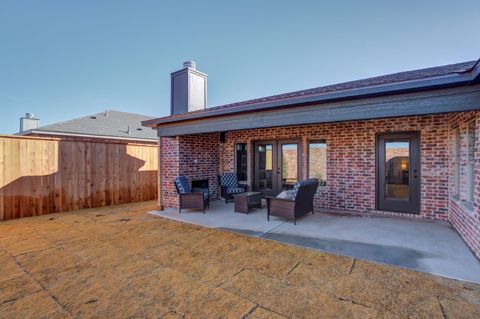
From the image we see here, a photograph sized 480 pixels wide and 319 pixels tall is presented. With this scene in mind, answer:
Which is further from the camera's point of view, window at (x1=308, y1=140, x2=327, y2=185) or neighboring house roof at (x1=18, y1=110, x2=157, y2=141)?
neighboring house roof at (x1=18, y1=110, x2=157, y2=141)

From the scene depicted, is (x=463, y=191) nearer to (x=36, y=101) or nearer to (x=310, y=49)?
(x=310, y=49)

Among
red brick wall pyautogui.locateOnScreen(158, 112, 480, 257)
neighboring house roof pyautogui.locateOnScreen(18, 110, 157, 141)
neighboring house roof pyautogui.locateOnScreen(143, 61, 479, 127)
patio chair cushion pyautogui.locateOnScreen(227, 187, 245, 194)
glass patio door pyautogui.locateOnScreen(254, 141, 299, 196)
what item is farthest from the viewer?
neighboring house roof pyautogui.locateOnScreen(18, 110, 157, 141)

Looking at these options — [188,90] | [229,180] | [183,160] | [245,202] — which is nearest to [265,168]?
[229,180]

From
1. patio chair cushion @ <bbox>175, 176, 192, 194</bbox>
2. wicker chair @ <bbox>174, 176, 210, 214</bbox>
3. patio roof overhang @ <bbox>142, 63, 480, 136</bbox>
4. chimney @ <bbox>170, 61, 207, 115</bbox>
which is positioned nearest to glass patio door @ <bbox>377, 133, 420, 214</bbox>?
patio roof overhang @ <bbox>142, 63, 480, 136</bbox>

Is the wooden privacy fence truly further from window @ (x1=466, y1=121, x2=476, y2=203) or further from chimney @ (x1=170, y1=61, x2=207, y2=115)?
window @ (x1=466, y1=121, x2=476, y2=203)

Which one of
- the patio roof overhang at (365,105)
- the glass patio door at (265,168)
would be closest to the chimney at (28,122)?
the glass patio door at (265,168)

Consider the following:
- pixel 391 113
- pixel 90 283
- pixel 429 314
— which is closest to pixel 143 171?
pixel 90 283

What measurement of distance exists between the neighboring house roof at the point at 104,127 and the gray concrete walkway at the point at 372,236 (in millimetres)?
7428

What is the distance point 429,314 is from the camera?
2.18m

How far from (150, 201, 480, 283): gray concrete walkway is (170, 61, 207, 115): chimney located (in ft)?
12.9

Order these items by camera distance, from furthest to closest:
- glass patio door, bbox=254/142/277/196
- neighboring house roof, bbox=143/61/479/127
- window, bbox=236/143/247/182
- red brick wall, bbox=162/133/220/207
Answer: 1. window, bbox=236/143/247/182
2. glass patio door, bbox=254/142/277/196
3. red brick wall, bbox=162/133/220/207
4. neighboring house roof, bbox=143/61/479/127

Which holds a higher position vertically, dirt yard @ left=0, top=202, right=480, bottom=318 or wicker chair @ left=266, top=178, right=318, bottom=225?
wicker chair @ left=266, top=178, right=318, bottom=225

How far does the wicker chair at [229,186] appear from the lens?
304 inches

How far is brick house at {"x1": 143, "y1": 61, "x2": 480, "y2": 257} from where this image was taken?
11.1 ft
